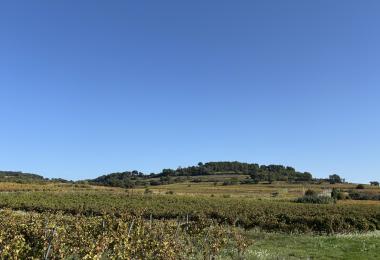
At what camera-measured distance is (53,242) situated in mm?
15672

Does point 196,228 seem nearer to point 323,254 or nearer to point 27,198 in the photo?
point 323,254

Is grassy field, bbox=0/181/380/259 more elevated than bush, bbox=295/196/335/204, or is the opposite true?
bush, bbox=295/196/335/204

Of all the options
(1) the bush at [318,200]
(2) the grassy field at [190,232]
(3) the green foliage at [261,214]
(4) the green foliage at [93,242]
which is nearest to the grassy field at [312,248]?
(2) the grassy field at [190,232]

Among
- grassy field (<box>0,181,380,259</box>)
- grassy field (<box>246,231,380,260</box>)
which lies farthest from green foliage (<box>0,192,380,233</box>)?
grassy field (<box>246,231,380,260</box>)

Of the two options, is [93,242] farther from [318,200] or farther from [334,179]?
[334,179]

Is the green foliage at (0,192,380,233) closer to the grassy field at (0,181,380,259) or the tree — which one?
the grassy field at (0,181,380,259)

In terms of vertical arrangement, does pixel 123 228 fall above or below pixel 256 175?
below

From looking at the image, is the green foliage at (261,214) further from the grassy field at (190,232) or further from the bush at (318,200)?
the bush at (318,200)

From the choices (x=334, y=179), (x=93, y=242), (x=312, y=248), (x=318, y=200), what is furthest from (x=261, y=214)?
(x=334, y=179)

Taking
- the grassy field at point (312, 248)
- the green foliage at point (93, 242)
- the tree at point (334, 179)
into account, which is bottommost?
the grassy field at point (312, 248)

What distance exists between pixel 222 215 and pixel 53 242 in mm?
37629

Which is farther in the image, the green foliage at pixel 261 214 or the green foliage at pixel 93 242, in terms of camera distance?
the green foliage at pixel 261 214

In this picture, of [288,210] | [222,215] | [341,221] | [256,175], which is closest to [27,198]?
[222,215]

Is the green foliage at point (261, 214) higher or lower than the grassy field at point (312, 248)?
higher
